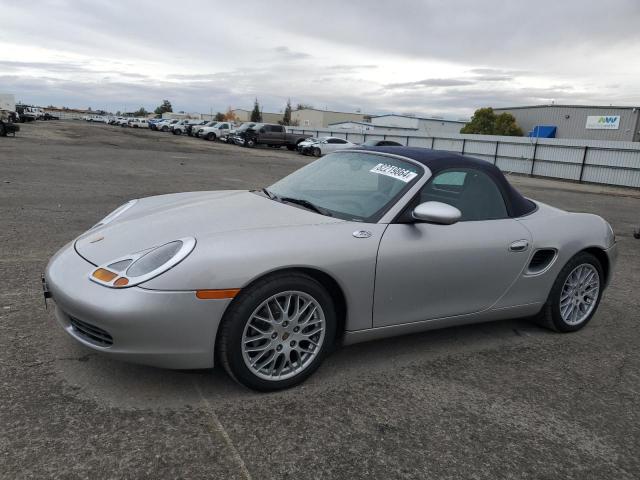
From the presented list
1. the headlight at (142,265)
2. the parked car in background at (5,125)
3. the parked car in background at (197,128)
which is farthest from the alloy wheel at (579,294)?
the parked car in background at (197,128)

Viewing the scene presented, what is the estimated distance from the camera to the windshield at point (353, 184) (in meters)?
3.45

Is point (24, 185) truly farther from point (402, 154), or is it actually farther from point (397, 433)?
point (397, 433)

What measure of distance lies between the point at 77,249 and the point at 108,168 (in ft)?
42.3

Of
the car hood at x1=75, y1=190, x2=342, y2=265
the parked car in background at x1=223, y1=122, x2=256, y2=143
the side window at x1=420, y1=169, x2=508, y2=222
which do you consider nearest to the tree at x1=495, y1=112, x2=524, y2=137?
the parked car in background at x1=223, y1=122, x2=256, y2=143

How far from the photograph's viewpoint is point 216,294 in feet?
8.84

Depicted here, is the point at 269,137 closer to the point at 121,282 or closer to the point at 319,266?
the point at 319,266

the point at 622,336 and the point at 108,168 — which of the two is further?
the point at 108,168

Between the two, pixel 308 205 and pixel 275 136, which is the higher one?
pixel 308 205

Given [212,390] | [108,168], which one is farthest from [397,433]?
[108,168]

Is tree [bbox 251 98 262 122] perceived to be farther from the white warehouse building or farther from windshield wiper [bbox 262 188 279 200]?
windshield wiper [bbox 262 188 279 200]

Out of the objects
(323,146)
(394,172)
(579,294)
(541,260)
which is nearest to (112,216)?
(394,172)

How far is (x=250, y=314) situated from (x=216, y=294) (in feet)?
0.72

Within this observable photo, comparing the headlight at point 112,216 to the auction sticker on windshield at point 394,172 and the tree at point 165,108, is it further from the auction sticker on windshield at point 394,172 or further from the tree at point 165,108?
the tree at point 165,108

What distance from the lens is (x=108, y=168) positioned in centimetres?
1509
